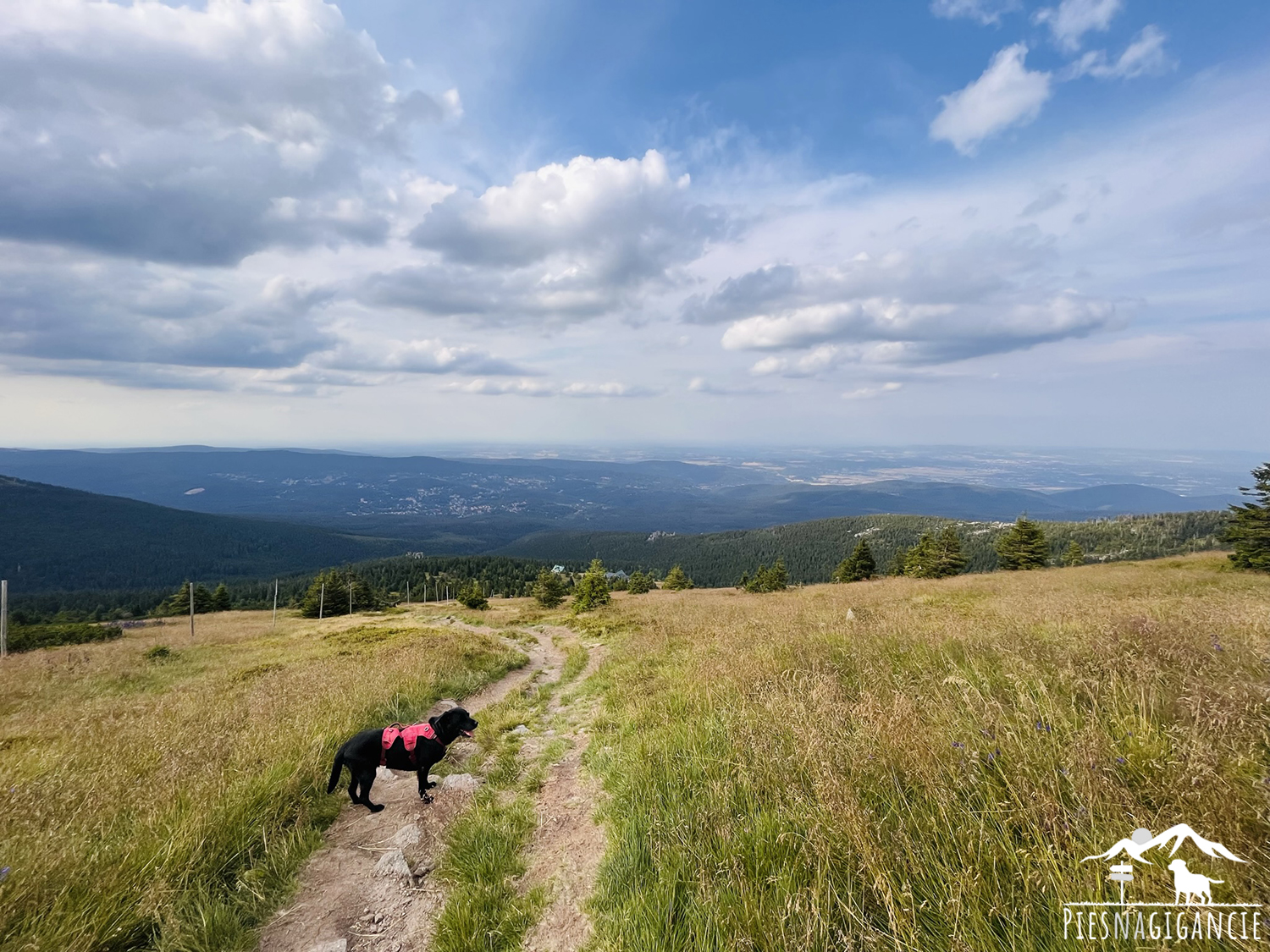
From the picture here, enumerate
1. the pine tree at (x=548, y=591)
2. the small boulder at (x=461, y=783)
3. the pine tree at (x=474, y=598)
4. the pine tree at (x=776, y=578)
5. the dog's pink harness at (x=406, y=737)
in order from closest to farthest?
the dog's pink harness at (x=406, y=737) → the small boulder at (x=461, y=783) → the pine tree at (x=474, y=598) → the pine tree at (x=776, y=578) → the pine tree at (x=548, y=591)

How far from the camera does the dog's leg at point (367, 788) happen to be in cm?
548

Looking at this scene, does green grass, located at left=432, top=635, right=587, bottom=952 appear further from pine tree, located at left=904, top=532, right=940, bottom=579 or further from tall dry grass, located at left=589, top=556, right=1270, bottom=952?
pine tree, located at left=904, top=532, right=940, bottom=579

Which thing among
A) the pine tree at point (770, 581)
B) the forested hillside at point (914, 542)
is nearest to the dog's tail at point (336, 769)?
the pine tree at point (770, 581)

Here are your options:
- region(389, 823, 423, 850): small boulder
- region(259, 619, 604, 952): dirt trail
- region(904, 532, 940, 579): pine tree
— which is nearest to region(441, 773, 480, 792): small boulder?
region(259, 619, 604, 952): dirt trail

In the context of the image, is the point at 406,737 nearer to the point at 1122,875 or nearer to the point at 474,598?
the point at 1122,875

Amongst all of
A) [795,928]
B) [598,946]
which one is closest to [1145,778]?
[795,928]

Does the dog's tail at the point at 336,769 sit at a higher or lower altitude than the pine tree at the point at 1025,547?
higher

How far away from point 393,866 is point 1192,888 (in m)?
5.52

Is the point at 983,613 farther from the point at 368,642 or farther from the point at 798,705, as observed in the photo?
the point at 368,642

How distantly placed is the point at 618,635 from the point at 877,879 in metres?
15.3

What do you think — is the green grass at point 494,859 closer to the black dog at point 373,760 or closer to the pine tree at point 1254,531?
the black dog at point 373,760

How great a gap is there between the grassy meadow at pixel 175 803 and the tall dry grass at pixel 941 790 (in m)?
3.08

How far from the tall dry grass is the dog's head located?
1.91 m

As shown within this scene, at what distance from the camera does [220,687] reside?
421 inches
